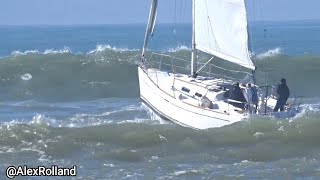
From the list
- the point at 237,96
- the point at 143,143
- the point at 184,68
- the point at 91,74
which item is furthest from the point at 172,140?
the point at 91,74

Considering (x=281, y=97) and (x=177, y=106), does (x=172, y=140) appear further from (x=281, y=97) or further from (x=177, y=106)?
(x=281, y=97)

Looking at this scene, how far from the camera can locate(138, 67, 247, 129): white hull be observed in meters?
23.5

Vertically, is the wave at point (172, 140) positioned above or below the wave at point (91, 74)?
below

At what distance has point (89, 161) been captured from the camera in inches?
818

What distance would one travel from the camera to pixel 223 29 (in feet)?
85.2

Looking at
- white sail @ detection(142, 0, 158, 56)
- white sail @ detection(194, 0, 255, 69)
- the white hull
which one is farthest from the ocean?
white sail @ detection(142, 0, 158, 56)

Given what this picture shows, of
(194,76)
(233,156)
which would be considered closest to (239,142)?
(233,156)

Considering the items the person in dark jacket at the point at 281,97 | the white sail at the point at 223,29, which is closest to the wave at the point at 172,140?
the person in dark jacket at the point at 281,97

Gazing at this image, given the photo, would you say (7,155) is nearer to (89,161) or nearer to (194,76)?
(89,161)

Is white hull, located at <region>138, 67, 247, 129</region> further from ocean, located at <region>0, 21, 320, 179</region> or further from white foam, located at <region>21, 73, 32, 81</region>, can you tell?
white foam, located at <region>21, 73, 32, 81</region>

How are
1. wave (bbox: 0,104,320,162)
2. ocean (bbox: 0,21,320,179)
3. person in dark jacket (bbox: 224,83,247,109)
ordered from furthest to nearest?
person in dark jacket (bbox: 224,83,247,109)
wave (bbox: 0,104,320,162)
ocean (bbox: 0,21,320,179)

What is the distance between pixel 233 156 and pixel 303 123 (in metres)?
3.97

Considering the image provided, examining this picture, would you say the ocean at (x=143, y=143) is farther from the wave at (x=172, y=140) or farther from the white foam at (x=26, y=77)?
the white foam at (x=26, y=77)

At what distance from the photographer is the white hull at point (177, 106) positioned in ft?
77.2
